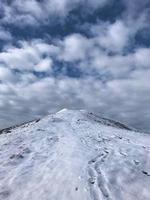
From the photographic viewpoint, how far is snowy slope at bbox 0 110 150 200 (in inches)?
432

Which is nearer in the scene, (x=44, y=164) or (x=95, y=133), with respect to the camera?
(x=44, y=164)

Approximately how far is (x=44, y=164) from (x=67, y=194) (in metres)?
3.66

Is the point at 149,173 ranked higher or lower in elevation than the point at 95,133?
lower

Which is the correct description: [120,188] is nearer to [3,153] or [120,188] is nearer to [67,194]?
[67,194]

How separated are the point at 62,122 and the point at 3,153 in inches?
366

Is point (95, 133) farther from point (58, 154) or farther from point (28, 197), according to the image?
point (28, 197)

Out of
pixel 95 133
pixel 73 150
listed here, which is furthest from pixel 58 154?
pixel 95 133

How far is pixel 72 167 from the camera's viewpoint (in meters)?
13.4

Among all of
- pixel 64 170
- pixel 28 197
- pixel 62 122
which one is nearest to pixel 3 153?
pixel 64 170

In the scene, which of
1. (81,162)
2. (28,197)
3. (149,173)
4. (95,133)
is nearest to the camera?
(28,197)

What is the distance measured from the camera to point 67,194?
1080 centimetres

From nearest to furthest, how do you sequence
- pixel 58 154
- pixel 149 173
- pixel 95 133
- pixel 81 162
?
pixel 149 173 < pixel 81 162 < pixel 58 154 < pixel 95 133

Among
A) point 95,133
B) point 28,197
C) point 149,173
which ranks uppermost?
point 95,133

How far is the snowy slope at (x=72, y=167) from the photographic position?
11.0 metres
